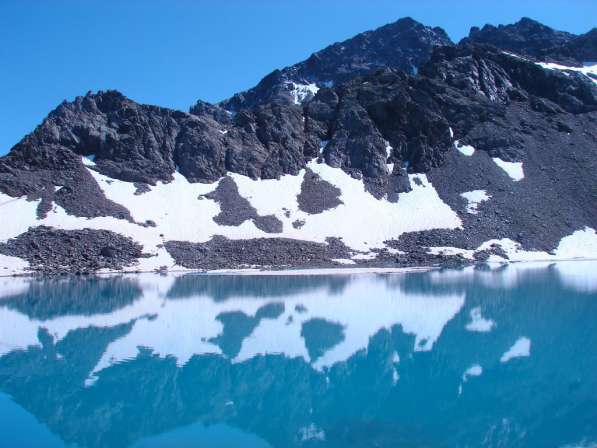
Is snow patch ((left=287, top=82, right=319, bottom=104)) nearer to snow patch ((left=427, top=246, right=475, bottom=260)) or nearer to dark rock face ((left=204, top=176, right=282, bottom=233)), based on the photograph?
dark rock face ((left=204, top=176, right=282, bottom=233))

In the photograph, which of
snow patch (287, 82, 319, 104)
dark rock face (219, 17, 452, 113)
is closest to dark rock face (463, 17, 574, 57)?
dark rock face (219, 17, 452, 113)

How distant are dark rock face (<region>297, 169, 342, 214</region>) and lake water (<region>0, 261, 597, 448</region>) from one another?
40238 mm

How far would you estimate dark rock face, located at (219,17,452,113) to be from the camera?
542 ft

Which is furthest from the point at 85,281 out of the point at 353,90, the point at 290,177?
the point at 353,90

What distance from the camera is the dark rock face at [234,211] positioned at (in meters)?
72.9

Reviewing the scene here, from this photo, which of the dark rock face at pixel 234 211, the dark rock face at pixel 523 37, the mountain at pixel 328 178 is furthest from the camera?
the dark rock face at pixel 523 37

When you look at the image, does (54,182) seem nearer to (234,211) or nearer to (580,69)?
(234,211)

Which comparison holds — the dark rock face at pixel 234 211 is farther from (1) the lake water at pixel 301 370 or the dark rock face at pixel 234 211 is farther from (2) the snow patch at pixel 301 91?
(2) the snow patch at pixel 301 91

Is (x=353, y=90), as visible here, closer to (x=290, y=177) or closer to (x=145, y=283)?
(x=290, y=177)

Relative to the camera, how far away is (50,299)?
38781mm

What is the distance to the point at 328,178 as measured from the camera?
8731cm

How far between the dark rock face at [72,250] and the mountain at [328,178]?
0.64ft

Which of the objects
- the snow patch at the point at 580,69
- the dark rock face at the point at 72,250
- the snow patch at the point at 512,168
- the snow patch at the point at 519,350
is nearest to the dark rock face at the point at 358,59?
the snow patch at the point at 580,69

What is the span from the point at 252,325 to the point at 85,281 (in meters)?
26.8
